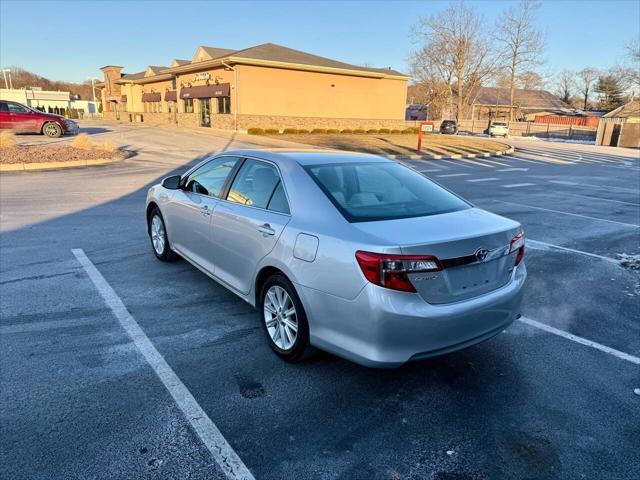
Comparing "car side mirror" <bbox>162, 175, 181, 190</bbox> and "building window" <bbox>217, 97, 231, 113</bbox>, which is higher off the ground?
"building window" <bbox>217, 97, 231, 113</bbox>

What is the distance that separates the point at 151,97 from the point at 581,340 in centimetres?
5060

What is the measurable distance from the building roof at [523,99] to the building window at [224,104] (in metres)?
53.0

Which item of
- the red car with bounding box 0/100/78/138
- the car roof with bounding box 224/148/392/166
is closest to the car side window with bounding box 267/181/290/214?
the car roof with bounding box 224/148/392/166

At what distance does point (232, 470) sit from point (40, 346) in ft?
7.21

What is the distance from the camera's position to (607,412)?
3.12 m

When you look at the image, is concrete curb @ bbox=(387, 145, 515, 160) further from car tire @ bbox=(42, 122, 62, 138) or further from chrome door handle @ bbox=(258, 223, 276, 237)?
chrome door handle @ bbox=(258, 223, 276, 237)

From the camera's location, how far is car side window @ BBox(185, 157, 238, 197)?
4.57m

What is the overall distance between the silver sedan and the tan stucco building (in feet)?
99.3

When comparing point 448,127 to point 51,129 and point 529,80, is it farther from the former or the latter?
point 51,129

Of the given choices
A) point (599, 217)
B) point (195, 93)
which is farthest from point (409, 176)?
point (195, 93)

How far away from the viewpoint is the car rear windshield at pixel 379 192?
3.42 metres

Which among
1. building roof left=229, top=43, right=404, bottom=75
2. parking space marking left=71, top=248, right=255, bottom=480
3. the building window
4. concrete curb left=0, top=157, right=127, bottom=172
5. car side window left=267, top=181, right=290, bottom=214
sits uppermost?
building roof left=229, top=43, right=404, bottom=75

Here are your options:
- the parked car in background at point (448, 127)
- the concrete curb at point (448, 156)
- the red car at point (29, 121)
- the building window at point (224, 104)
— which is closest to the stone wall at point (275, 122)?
the building window at point (224, 104)

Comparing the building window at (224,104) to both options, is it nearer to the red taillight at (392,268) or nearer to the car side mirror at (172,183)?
the car side mirror at (172,183)
